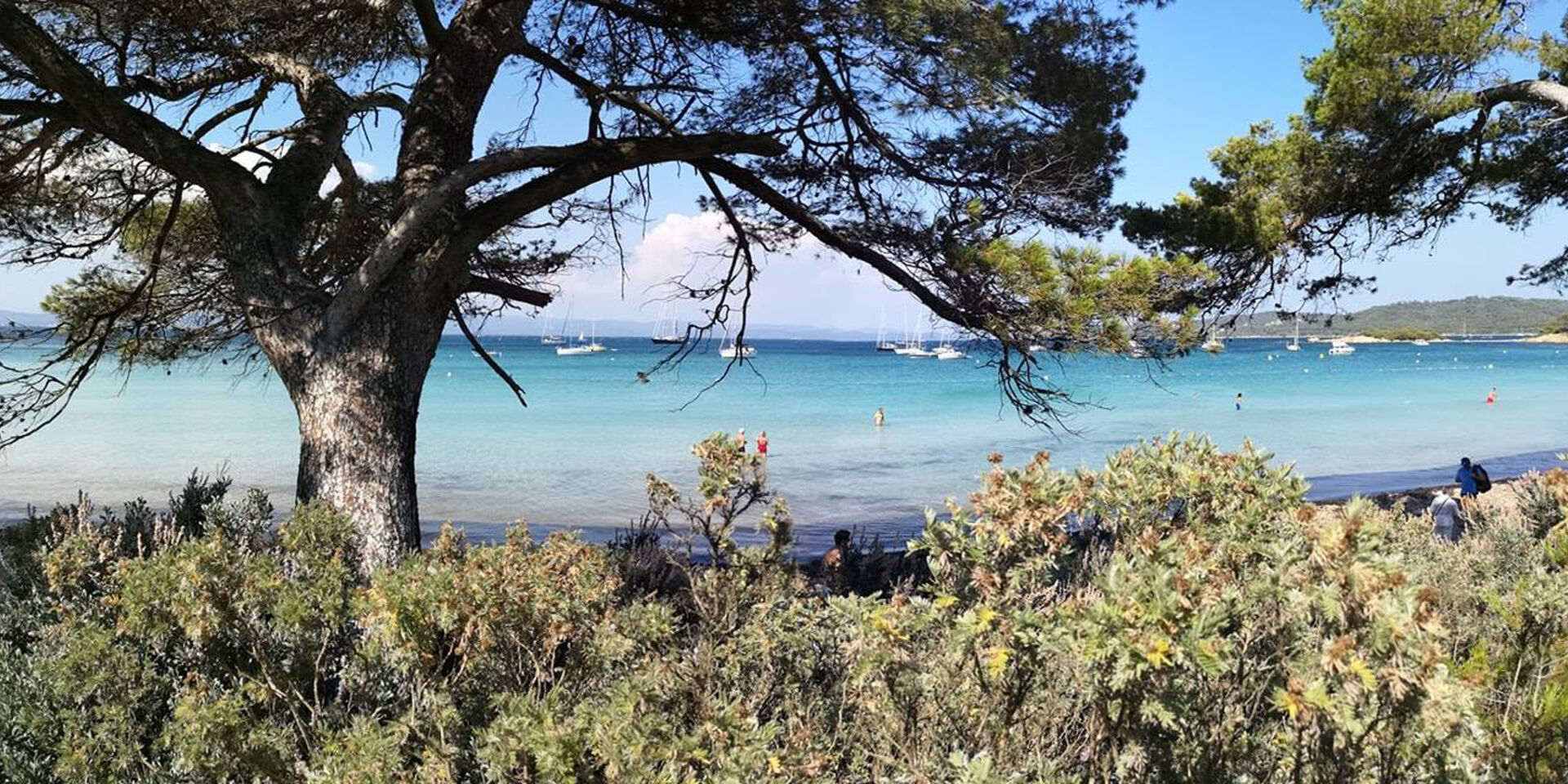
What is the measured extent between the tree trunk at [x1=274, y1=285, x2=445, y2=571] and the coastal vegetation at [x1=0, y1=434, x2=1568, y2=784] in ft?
4.58

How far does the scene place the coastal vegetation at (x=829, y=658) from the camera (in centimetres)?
191

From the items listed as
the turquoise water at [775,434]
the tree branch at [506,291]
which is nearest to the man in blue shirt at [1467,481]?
the turquoise water at [775,434]

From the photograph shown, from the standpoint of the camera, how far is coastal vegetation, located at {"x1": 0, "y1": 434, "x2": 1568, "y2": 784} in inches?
75.0

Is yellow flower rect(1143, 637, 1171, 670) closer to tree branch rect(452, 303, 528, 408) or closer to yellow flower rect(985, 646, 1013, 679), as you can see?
yellow flower rect(985, 646, 1013, 679)

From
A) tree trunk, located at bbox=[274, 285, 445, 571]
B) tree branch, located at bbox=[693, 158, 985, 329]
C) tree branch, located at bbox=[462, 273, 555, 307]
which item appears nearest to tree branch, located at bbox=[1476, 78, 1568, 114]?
tree branch, located at bbox=[693, 158, 985, 329]

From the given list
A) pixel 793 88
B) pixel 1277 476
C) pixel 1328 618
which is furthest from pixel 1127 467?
pixel 793 88

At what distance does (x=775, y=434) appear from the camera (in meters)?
31.1

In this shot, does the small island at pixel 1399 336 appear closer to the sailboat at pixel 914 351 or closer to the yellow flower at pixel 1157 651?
the sailboat at pixel 914 351

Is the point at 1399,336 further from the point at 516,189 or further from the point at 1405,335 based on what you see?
the point at 516,189

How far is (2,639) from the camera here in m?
3.79

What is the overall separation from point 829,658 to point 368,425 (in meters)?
3.02

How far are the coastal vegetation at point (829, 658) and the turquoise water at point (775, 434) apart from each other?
291 cm

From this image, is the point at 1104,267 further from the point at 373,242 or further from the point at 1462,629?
the point at 373,242

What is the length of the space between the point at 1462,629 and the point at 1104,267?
2.47m
